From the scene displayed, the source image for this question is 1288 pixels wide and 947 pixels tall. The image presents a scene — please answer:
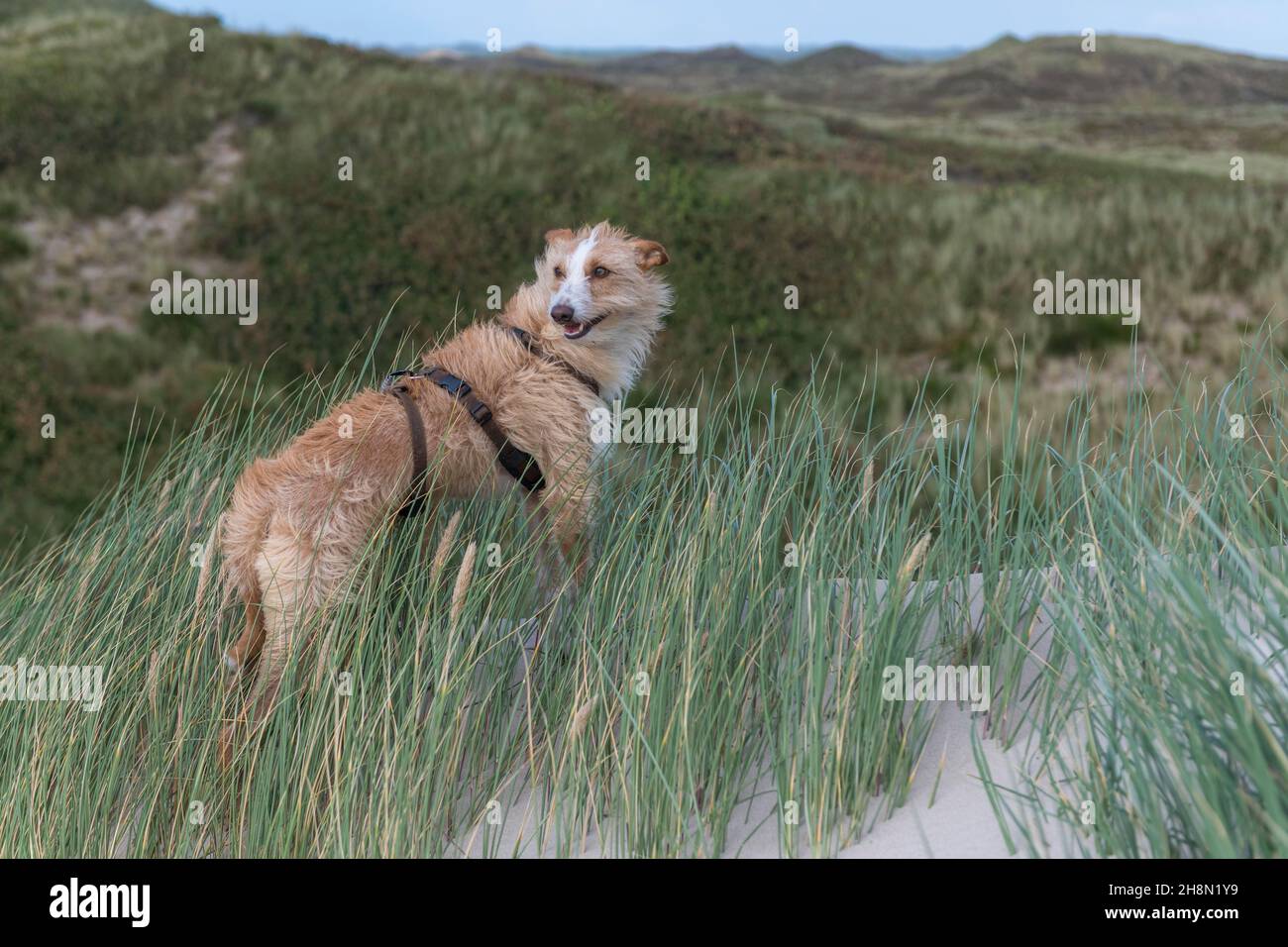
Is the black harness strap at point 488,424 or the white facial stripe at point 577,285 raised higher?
the white facial stripe at point 577,285

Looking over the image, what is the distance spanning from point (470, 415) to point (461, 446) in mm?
152

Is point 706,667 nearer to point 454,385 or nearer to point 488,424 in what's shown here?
point 488,424

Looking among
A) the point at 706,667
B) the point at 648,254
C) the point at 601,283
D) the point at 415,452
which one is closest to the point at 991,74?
the point at 648,254

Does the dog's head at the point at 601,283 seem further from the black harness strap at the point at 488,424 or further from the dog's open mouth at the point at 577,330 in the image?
the black harness strap at the point at 488,424

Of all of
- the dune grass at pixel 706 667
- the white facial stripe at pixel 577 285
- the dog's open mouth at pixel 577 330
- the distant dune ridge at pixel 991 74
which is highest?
the distant dune ridge at pixel 991 74

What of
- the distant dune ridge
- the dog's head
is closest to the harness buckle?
the dog's head

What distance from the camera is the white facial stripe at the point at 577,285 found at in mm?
5246

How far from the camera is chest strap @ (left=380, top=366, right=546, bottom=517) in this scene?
478 cm

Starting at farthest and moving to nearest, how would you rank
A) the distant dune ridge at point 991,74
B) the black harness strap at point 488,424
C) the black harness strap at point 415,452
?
Result: the distant dune ridge at point 991,74, the black harness strap at point 488,424, the black harness strap at point 415,452

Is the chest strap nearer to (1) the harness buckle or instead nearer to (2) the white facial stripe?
(1) the harness buckle

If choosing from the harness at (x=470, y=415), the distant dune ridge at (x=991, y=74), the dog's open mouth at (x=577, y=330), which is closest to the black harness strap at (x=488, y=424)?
the harness at (x=470, y=415)
